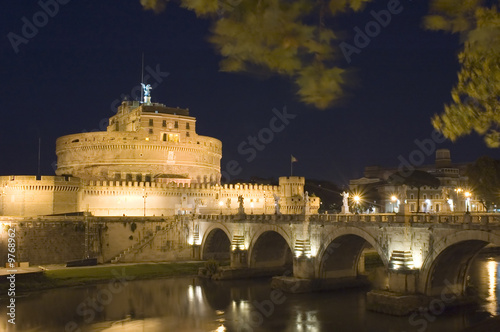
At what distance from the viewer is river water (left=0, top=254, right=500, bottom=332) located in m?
26.8

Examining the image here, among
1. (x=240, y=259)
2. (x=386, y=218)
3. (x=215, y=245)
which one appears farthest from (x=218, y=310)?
(x=215, y=245)

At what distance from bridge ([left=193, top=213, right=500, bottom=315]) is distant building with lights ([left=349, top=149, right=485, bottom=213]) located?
2459 centimetres

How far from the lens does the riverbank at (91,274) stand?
1487 inches

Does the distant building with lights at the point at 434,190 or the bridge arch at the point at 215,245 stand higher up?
the distant building with lights at the point at 434,190

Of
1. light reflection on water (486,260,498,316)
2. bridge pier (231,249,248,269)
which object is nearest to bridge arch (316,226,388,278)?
light reflection on water (486,260,498,316)

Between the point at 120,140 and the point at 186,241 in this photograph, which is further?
the point at 120,140

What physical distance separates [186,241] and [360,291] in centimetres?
2348

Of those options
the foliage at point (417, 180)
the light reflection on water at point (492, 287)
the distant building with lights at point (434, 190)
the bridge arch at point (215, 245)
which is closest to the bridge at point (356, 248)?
the bridge arch at point (215, 245)

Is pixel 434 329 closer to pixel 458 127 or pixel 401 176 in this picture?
pixel 458 127

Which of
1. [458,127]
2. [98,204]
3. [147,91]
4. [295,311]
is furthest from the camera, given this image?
[147,91]

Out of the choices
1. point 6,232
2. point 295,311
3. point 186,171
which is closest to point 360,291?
point 295,311

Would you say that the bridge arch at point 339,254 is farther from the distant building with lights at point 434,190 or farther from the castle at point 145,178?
the distant building with lights at point 434,190

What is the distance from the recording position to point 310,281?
35.6 meters

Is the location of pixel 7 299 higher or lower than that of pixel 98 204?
lower
